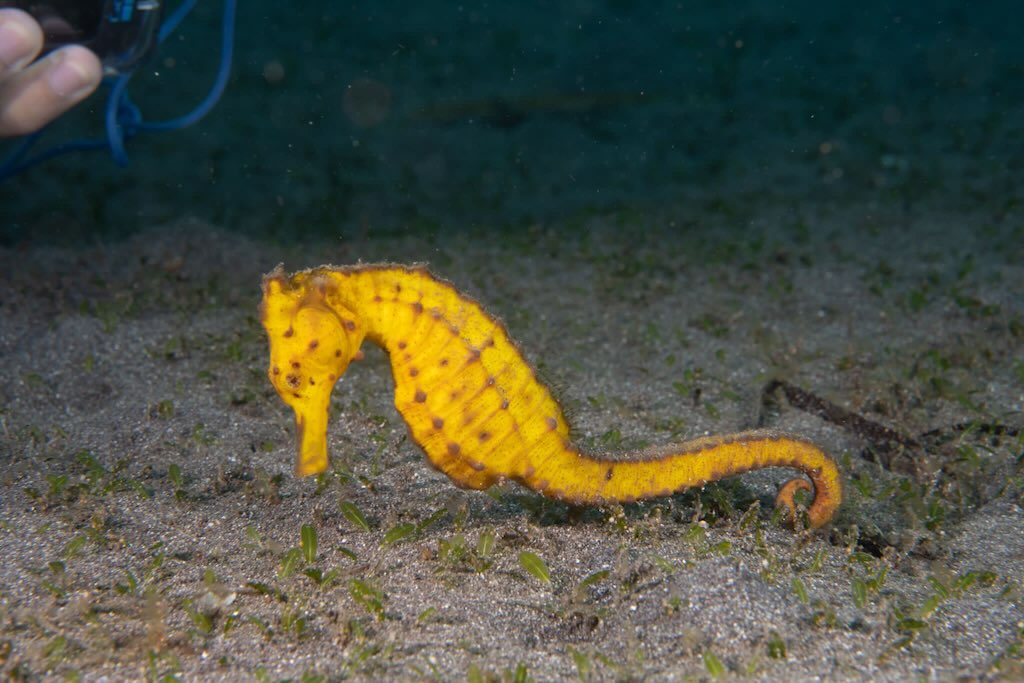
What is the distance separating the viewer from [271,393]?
159 inches

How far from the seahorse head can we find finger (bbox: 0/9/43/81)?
2466mm

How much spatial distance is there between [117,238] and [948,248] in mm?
8269

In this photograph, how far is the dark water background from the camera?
888cm

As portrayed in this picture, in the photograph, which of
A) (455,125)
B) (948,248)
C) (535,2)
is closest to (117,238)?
(455,125)

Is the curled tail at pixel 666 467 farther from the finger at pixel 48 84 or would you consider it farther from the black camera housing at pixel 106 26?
the black camera housing at pixel 106 26

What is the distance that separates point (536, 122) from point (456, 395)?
10.7m

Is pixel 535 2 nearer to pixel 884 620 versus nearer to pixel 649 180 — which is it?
pixel 649 180

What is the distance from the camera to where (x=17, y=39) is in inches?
140

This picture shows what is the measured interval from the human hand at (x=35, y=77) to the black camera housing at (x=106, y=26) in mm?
226

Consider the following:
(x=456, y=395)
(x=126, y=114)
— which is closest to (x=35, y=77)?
(x=126, y=114)

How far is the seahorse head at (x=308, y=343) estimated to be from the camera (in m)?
2.29

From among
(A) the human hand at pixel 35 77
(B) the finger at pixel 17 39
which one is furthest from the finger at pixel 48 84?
(B) the finger at pixel 17 39

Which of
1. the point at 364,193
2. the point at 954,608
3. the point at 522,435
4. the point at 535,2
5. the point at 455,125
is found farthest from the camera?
the point at 535,2

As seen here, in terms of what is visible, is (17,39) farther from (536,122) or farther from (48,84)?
(536,122)
